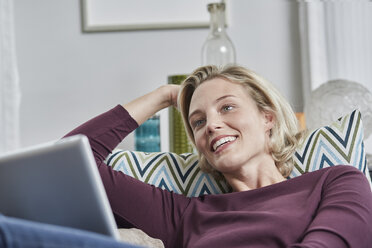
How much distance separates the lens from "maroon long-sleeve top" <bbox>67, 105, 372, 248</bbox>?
1148 mm

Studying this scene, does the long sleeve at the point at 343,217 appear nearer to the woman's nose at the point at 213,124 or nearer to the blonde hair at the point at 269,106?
the blonde hair at the point at 269,106

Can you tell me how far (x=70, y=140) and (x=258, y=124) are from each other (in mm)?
741

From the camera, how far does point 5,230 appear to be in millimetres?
630

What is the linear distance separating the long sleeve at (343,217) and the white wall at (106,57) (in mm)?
1358

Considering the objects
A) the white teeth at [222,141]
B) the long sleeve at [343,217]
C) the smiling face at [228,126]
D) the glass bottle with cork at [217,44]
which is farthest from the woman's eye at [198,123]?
the glass bottle with cork at [217,44]

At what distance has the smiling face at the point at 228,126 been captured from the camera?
1.43 meters

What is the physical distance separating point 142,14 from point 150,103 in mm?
1120

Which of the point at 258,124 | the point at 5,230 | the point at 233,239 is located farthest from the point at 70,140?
the point at 258,124

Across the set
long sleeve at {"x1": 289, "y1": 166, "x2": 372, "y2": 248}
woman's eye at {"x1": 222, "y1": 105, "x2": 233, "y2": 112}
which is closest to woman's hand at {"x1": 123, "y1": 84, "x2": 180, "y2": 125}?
woman's eye at {"x1": 222, "y1": 105, "x2": 233, "y2": 112}

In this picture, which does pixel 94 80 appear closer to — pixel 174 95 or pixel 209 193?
pixel 174 95

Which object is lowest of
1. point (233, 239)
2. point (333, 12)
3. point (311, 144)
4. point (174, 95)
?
point (233, 239)

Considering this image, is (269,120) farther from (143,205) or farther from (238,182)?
(143,205)

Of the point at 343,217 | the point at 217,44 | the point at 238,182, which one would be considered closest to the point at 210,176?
the point at 238,182

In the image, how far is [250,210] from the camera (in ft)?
4.46
